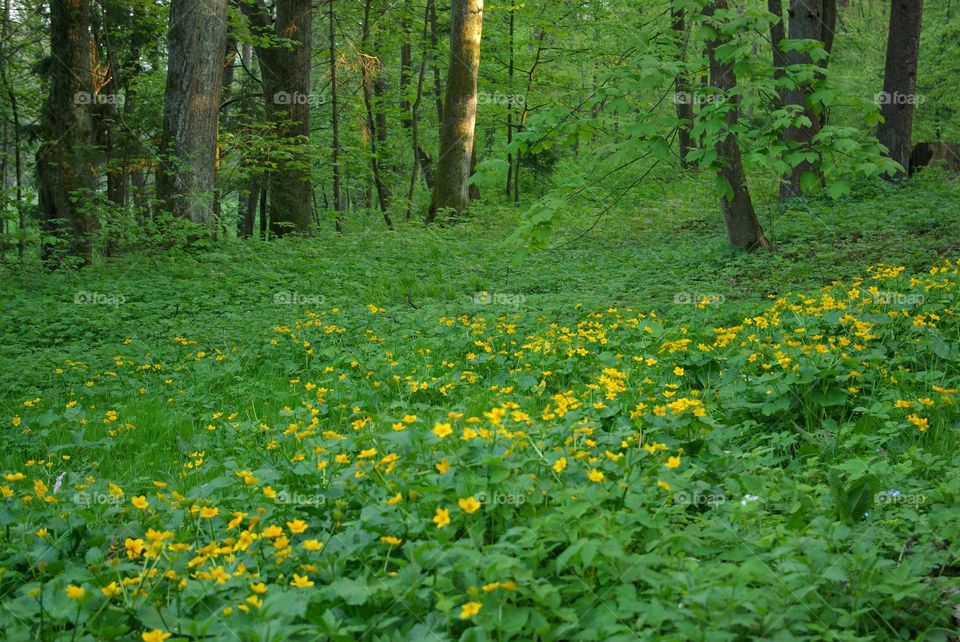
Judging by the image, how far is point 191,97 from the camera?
11.9 meters

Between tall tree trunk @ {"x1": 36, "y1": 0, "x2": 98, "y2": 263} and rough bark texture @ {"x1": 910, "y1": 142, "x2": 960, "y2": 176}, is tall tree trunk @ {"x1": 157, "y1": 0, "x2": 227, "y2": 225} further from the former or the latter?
rough bark texture @ {"x1": 910, "y1": 142, "x2": 960, "y2": 176}

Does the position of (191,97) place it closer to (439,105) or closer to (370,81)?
(370,81)

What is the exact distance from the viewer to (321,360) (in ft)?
21.6

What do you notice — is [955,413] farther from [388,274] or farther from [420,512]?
[388,274]

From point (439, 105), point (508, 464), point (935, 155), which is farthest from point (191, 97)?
point (935, 155)

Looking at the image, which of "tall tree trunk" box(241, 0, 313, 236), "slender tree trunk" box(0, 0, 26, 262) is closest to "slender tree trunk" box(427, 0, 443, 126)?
"tall tree trunk" box(241, 0, 313, 236)

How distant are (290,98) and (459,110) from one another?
Answer: 337 cm

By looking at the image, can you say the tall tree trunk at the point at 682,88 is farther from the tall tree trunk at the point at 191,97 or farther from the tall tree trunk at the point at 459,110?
the tall tree trunk at the point at 191,97

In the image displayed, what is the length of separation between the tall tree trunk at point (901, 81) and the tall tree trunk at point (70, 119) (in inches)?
551

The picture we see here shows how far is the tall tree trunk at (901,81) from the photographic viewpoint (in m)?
13.3

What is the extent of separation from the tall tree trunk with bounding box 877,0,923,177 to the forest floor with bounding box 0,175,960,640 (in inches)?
242

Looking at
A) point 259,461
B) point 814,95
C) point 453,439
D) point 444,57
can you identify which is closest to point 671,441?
point 453,439

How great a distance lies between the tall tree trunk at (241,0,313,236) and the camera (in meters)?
14.4

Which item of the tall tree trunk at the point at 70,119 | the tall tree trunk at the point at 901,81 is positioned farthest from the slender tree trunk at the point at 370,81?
the tall tree trunk at the point at 901,81
